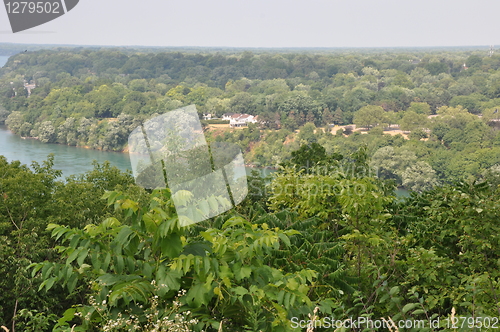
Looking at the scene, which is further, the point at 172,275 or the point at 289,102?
the point at 289,102

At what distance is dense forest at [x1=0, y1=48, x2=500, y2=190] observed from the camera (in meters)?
54.0

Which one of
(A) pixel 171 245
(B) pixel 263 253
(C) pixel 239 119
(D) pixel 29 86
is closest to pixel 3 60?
(D) pixel 29 86

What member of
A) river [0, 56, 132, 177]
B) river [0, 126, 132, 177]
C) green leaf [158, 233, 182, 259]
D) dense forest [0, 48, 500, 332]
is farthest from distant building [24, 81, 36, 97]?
green leaf [158, 233, 182, 259]

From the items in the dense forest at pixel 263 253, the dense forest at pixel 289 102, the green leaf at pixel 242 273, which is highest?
the green leaf at pixel 242 273

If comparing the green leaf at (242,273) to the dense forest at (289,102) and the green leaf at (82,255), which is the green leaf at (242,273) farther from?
the dense forest at (289,102)

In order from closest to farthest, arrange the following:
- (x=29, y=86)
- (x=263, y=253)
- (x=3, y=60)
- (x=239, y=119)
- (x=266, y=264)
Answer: (x=263, y=253) → (x=266, y=264) → (x=239, y=119) → (x=29, y=86) → (x=3, y=60)

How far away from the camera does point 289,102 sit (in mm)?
75125

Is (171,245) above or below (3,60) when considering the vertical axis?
above

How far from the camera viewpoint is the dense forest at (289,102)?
5397cm

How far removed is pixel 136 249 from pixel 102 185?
30.8 ft

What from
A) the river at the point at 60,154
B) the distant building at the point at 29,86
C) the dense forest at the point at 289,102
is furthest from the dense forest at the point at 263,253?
the distant building at the point at 29,86

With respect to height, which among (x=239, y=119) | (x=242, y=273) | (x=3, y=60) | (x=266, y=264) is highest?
(x=242, y=273)

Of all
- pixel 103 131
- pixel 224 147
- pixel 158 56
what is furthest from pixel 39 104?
pixel 224 147

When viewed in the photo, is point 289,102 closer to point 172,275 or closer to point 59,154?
point 59,154
